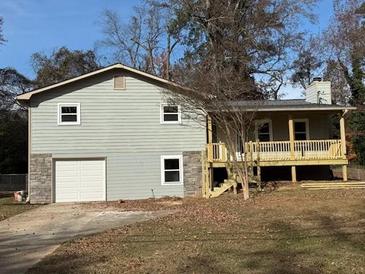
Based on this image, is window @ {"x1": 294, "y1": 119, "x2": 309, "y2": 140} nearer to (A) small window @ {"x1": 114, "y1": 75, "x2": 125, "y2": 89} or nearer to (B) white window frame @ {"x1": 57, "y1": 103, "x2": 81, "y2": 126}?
(A) small window @ {"x1": 114, "y1": 75, "x2": 125, "y2": 89}

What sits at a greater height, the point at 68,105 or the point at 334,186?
the point at 68,105

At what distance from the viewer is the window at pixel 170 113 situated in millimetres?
23953

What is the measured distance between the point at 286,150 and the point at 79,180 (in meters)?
9.98

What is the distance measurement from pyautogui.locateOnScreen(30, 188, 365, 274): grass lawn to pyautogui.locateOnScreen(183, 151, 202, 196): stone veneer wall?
7.47 m

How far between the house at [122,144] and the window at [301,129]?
7.74 feet

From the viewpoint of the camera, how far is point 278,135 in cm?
2645

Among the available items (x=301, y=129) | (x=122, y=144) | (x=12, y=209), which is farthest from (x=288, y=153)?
(x=12, y=209)

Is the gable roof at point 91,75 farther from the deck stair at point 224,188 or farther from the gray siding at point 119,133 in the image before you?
the deck stair at point 224,188

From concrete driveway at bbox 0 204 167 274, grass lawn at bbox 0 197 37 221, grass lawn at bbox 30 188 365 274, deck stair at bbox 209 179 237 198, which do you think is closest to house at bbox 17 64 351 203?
deck stair at bbox 209 179 237 198

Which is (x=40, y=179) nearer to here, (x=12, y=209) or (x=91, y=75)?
(x=12, y=209)

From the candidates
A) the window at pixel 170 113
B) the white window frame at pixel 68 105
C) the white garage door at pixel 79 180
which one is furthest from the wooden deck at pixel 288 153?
the white window frame at pixel 68 105

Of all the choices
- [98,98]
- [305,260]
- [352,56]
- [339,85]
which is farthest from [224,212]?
[339,85]

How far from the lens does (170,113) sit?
24.0 m

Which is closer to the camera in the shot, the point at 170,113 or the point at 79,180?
the point at 79,180
